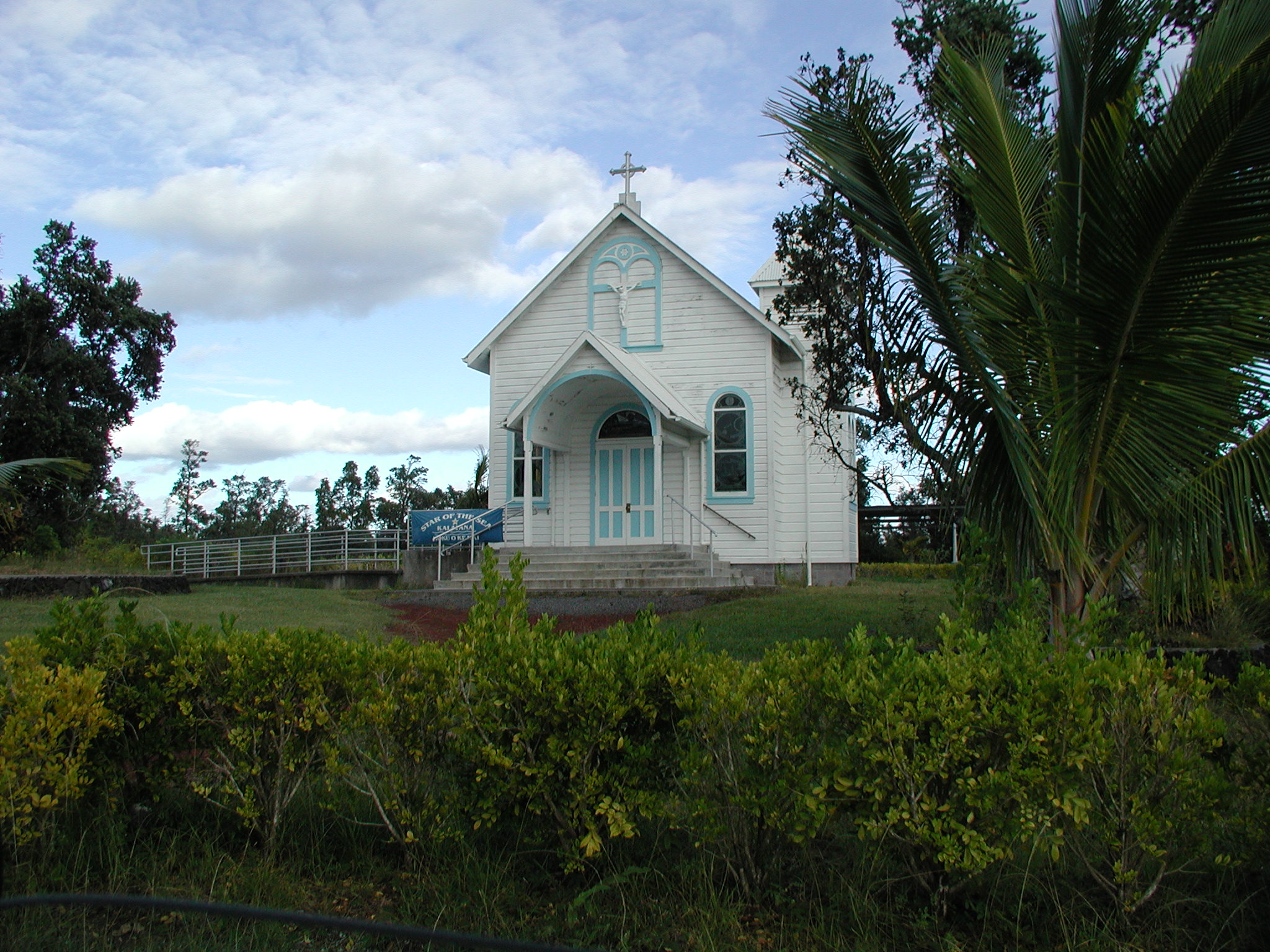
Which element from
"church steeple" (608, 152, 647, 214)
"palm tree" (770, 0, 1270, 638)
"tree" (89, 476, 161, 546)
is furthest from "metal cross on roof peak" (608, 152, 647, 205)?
"tree" (89, 476, 161, 546)

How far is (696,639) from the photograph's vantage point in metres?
3.66

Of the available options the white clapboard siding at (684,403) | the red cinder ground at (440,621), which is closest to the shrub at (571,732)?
the red cinder ground at (440,621)

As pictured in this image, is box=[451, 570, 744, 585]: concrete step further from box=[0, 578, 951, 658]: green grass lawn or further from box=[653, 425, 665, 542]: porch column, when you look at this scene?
box=[0, 578, 951, 658]: green grass lawn

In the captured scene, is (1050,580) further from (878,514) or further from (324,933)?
(878,514)

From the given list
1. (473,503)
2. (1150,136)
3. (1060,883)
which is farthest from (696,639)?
(473,503)

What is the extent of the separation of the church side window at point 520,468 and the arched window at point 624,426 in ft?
4.18

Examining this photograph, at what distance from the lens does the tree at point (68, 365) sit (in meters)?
23.4

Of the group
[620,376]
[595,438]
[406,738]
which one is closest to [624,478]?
[595,438]

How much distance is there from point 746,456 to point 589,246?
523cm

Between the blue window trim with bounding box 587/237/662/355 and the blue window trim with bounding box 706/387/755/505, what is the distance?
1611mm

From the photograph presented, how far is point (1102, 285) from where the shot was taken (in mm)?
4328

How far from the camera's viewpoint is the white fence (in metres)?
21.5

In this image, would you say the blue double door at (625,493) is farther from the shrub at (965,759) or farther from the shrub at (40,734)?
the shrub at (965,759)

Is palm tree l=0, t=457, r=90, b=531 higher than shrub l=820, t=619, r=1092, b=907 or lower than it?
higher
